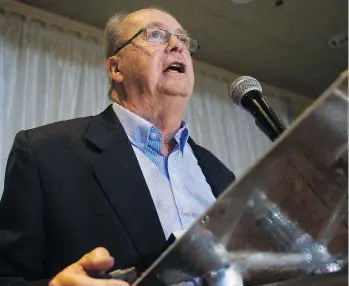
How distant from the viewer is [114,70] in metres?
1.27

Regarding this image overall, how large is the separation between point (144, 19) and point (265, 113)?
0.52 meters

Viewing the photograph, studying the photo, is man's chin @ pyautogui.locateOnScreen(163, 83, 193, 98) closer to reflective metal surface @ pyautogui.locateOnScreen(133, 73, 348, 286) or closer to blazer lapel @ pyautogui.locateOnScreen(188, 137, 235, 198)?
blazer lapel @ pyautogui.locateOnScreen(188, 137, 235, 198)

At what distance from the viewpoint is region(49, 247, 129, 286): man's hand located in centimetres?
51

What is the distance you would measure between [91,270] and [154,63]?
2.35 ft

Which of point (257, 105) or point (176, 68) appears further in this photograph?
point (176, 68)

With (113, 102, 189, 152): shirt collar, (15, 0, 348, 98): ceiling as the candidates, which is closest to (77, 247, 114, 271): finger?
(113, 102, 189, 152): shirt collar

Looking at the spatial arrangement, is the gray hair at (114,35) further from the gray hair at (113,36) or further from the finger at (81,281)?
the finger at (81,281)

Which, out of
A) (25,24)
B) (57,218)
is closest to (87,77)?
(25,24)

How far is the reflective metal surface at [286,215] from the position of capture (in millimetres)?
405

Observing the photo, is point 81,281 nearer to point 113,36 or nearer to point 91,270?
point 91,270

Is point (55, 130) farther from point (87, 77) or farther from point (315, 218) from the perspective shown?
point (87, 77)

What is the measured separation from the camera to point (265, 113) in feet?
2.90

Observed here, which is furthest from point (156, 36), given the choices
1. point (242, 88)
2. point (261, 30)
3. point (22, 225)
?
point (261, 30)

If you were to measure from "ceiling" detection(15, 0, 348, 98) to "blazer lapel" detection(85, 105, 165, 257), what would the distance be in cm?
105
